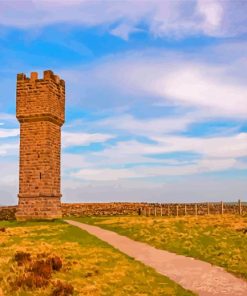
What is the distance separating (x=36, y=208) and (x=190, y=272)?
2241cm

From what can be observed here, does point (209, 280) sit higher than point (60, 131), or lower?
lower

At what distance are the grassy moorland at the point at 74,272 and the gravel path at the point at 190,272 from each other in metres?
0.50

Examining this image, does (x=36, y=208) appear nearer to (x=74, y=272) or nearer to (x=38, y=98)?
(x=38, y=98)

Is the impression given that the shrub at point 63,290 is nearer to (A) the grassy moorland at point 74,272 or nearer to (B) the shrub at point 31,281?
(A) the grassy moorland at point 74,272

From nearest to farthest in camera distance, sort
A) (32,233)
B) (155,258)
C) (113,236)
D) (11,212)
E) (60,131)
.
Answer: (155,258) < (113,236) < (32,233) < (60,131) < (11,212)

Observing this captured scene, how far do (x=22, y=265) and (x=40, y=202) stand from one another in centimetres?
1918

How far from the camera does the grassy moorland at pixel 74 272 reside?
11.4 meters

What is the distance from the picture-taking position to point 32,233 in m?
24.8

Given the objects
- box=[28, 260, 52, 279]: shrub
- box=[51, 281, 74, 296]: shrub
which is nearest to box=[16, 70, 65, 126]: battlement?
box=[28, 260, 52, 279]: shrub

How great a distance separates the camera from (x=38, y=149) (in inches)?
1346

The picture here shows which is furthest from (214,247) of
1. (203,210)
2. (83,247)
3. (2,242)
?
(203,210)

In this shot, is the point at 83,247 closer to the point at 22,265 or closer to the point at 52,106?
the point at 22,265

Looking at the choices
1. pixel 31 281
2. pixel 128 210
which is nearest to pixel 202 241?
pixel 31 281

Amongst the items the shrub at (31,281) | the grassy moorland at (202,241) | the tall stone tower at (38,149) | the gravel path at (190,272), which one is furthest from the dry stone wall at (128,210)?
the shrub at (31,281)
